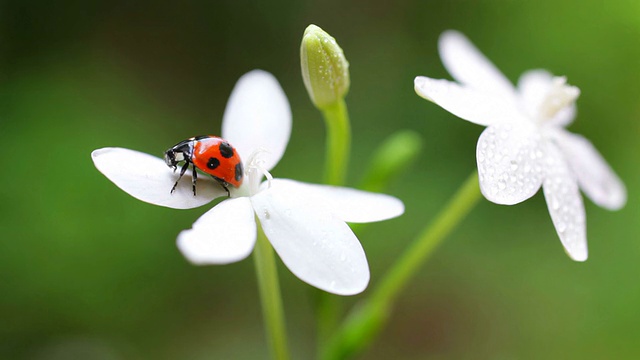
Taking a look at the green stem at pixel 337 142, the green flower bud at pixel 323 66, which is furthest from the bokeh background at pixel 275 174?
the green flower bud at pixel 323 66

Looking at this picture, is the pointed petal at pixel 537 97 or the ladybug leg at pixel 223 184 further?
the pointed petal at pixel 537 97

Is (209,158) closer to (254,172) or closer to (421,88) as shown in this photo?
(254,172)

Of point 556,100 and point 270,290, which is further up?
point 556,100

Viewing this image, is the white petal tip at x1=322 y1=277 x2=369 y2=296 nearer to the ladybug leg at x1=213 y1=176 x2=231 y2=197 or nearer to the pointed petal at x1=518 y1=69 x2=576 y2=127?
the ladybug leg at x1=213 y1=176 x2=231 y2=197

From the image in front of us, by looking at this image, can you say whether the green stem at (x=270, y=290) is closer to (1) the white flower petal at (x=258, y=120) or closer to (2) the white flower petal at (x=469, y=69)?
(1) the white flower petal at (x=258, y=120)

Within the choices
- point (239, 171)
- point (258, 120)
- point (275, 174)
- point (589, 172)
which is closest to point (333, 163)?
point (258, 120)

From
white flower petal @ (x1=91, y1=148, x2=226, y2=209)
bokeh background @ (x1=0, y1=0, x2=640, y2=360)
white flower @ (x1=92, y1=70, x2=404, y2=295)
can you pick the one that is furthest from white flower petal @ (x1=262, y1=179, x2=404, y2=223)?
bokeh background @ (x1=0, y1=0, x2=640, y2=360)

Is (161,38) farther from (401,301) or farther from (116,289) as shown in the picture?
(401,301)
